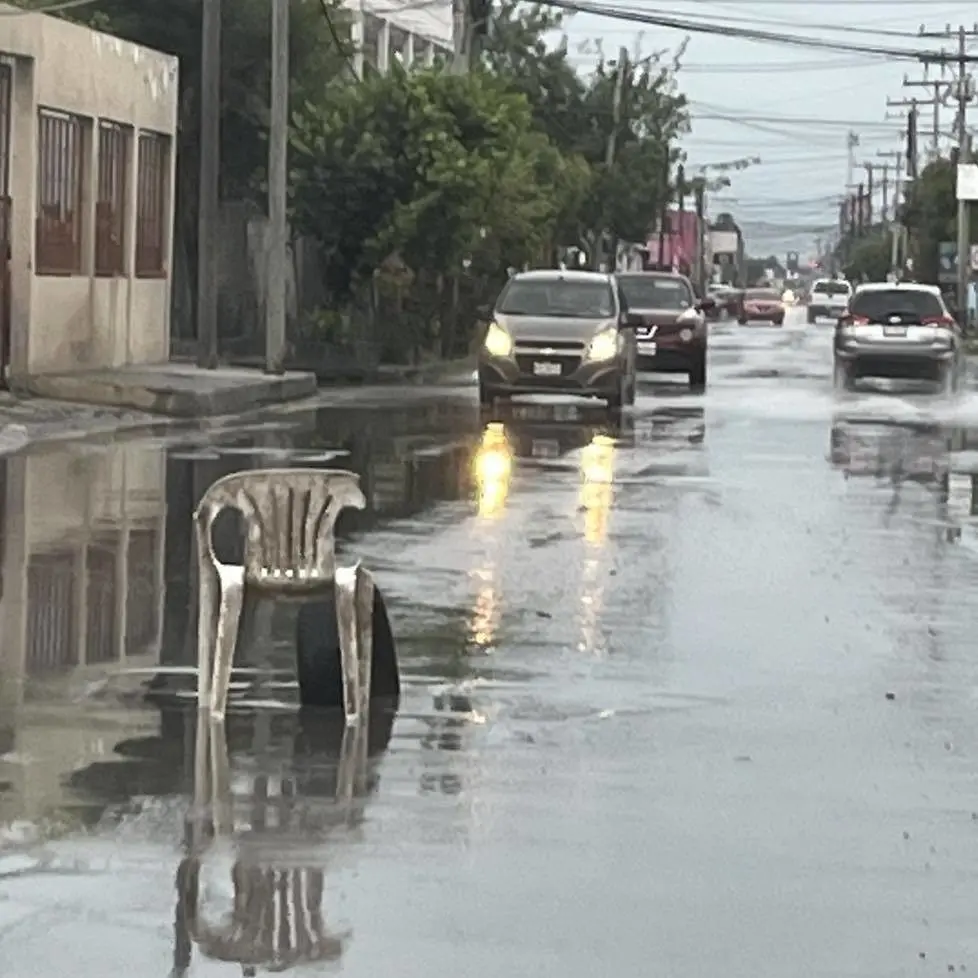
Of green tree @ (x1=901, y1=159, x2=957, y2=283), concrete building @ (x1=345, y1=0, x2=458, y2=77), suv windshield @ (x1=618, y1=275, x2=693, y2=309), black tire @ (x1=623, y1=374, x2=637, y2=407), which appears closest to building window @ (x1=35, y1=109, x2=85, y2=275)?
black tire @ (x1=623, y1=374, x2=637, y2=407)

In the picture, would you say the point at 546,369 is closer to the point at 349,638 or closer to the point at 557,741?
the point at 349,638

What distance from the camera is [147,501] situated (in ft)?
62.7

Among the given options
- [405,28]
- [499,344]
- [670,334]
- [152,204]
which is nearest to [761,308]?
[405,28]

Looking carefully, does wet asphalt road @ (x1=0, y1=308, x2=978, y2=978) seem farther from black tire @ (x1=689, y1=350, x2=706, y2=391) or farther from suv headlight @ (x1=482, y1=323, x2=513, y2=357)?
black tire @ (x1=689, y1=350, x2=706, y2=391)

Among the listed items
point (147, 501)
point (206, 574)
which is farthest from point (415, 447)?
point (206, 574)

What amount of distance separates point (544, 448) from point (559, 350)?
19.8ft

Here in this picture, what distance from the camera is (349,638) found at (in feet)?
33.4

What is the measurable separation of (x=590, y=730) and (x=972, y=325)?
73200 millimetres

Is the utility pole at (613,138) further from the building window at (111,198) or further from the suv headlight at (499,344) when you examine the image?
the suv headlight at (499,344)

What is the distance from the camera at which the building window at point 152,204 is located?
38844 mm

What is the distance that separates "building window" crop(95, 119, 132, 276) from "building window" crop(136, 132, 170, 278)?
704 millimetres

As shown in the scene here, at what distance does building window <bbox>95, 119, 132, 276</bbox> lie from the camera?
36344 mm

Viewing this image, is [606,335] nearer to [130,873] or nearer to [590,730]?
[590,730]

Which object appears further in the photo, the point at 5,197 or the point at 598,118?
the point at 598,118
